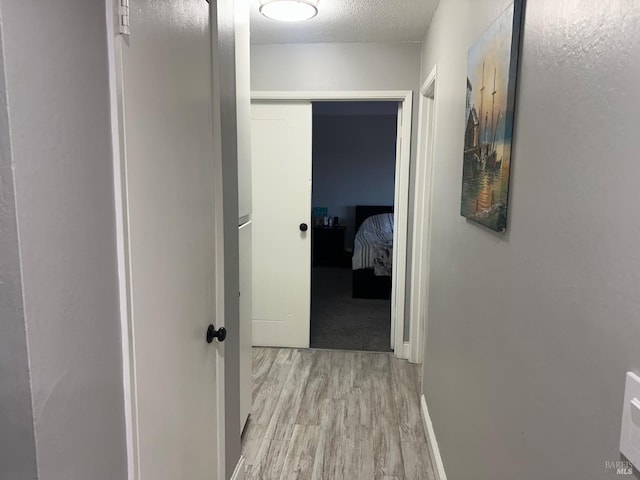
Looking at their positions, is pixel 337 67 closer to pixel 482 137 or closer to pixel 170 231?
pixel 482 137

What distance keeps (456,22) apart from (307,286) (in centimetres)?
224

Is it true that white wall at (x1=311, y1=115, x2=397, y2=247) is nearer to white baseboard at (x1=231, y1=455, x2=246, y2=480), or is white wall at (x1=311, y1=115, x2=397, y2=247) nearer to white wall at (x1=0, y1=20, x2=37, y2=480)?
white baseboard at (x1=231, y1=455, x2=246, y2=480)

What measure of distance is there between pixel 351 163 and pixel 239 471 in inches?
222

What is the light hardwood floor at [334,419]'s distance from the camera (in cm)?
216

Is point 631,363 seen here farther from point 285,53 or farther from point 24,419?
point 285,53

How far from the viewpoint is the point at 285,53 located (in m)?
3.34

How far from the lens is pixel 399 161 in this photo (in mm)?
3398

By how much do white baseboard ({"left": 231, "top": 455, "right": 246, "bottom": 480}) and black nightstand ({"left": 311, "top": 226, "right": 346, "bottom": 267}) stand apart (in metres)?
4.89

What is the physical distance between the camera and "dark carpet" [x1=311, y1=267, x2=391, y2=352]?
12.4 ft

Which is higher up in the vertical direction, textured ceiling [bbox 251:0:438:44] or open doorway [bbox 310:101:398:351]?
textured ceiling [bbox 251:0:438:44]

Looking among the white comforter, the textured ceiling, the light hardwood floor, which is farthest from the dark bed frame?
the textured ceiling

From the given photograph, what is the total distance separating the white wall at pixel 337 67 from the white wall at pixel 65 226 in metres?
2.66

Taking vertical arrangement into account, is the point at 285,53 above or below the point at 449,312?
above

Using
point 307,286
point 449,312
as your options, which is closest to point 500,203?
point 449,312
